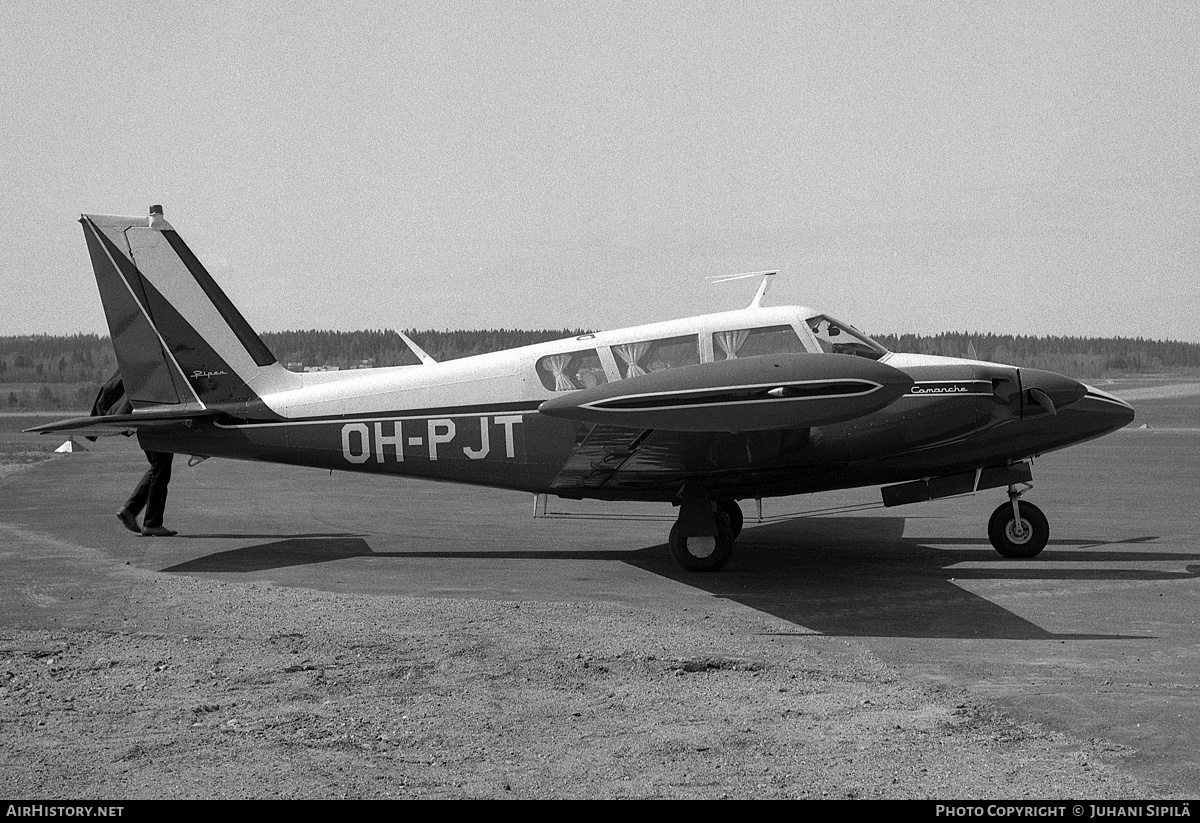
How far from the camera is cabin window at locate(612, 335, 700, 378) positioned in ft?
35.0

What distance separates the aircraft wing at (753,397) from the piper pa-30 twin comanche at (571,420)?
797 mm

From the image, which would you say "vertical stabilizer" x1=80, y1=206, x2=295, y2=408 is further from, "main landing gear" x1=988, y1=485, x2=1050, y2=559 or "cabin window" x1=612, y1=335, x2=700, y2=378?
"main landing gear" x1=988, y1=485, x2=1050, y2=559

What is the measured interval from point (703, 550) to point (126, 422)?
6.41 meters

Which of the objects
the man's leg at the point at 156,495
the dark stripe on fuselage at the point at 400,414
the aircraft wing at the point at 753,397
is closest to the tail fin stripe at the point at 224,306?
the dark stripe on fuselage at the point at 400,414

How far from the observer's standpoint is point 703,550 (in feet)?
34.2

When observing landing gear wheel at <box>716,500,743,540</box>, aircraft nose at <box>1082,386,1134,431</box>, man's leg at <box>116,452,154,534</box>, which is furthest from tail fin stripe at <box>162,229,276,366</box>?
aircraft nose at <box>1082,386,1134,431</box>

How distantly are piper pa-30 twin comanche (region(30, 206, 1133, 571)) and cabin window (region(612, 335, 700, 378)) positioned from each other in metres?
0.01

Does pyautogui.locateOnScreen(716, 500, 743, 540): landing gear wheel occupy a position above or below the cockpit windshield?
below

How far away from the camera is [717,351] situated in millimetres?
10570

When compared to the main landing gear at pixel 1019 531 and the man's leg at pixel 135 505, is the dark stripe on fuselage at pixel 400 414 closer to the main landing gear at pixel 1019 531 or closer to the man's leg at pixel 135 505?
the man's leg at pixel 135 505

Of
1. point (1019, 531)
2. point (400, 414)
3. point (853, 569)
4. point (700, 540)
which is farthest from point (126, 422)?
point (1019, 531)

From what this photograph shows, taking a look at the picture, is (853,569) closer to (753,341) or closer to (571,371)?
(753,341)

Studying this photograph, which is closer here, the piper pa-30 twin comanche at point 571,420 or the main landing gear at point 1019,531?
the piper pa-30 twin comanche at point 571,420

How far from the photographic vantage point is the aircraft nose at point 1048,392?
1053 cm
